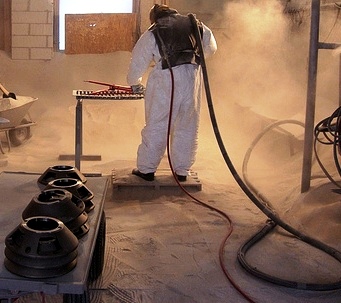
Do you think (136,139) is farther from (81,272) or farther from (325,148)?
(81,272)

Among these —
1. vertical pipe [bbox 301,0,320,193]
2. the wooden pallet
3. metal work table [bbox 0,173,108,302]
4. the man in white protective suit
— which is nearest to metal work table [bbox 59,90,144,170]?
the man in white protective suit

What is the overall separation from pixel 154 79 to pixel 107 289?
2117 millimetres

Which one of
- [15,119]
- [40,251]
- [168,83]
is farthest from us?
[15,119]

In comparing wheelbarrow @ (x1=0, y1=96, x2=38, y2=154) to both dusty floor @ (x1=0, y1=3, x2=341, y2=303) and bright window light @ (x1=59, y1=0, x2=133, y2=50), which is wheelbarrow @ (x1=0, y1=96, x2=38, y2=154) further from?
bright window light @ (x1=59, y1=0, x2=133, y2=50)

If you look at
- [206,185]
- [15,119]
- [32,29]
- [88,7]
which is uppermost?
[88,7]

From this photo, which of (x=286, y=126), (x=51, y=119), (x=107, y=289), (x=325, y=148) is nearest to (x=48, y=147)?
(x=51, y=119)

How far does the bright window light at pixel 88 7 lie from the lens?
7.73 meters

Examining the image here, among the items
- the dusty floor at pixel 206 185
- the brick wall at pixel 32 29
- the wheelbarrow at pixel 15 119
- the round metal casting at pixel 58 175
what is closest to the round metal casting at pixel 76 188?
the round metal casting at pixel 58 175

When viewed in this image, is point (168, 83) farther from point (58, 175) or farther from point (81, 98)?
point (58, 175)

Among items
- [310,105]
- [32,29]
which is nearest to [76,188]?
[310,105]

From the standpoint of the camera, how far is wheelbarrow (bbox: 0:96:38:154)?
5.52 m

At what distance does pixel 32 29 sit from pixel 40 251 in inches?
253

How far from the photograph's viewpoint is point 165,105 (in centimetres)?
444

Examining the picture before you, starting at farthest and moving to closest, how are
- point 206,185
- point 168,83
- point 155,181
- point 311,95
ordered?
point 206,185
point 155,181
point 168,83
point 311,95
